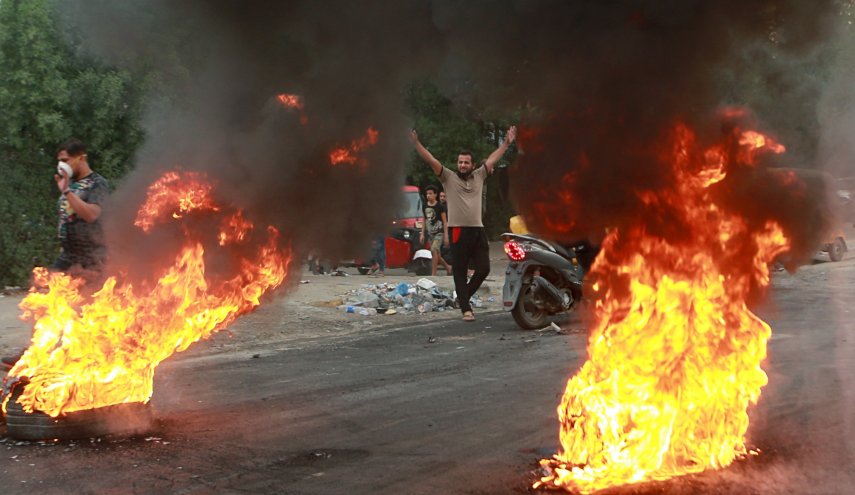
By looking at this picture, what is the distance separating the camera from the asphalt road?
5.17 metres

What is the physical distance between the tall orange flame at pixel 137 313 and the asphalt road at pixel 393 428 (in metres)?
0.35

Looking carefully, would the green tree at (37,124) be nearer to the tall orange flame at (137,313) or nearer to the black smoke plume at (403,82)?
the black smoke plume at (403,82)

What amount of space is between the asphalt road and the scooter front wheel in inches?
45.7

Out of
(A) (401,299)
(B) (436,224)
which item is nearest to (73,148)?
Answer: (A) (401,299)

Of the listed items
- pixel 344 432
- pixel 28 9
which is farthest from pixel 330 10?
pixel 28 9

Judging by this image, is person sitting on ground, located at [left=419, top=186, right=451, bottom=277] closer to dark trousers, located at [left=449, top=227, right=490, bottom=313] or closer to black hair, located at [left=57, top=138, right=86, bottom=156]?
dark trousers, located at [left=449, top=227, right=490, bottom=313]

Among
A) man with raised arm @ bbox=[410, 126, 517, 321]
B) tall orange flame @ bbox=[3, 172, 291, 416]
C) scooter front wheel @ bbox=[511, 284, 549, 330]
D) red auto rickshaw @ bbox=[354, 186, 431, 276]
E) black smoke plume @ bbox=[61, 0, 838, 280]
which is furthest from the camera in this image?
red auto rickshaw @ bbox=[354, 186, 431, 276]

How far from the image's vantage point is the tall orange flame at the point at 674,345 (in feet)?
16.4

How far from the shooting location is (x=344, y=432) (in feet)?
20.8

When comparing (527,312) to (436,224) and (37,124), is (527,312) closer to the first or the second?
(436,224)

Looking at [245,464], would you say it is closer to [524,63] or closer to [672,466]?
[672,466]

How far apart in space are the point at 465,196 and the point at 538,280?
1206 millimetres

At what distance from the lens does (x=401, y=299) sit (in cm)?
1421

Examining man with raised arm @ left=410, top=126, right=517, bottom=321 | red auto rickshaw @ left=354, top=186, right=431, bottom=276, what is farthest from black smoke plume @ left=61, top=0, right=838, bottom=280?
red auto rickshaw @ left=354, top=186, right=431, bottom=276
